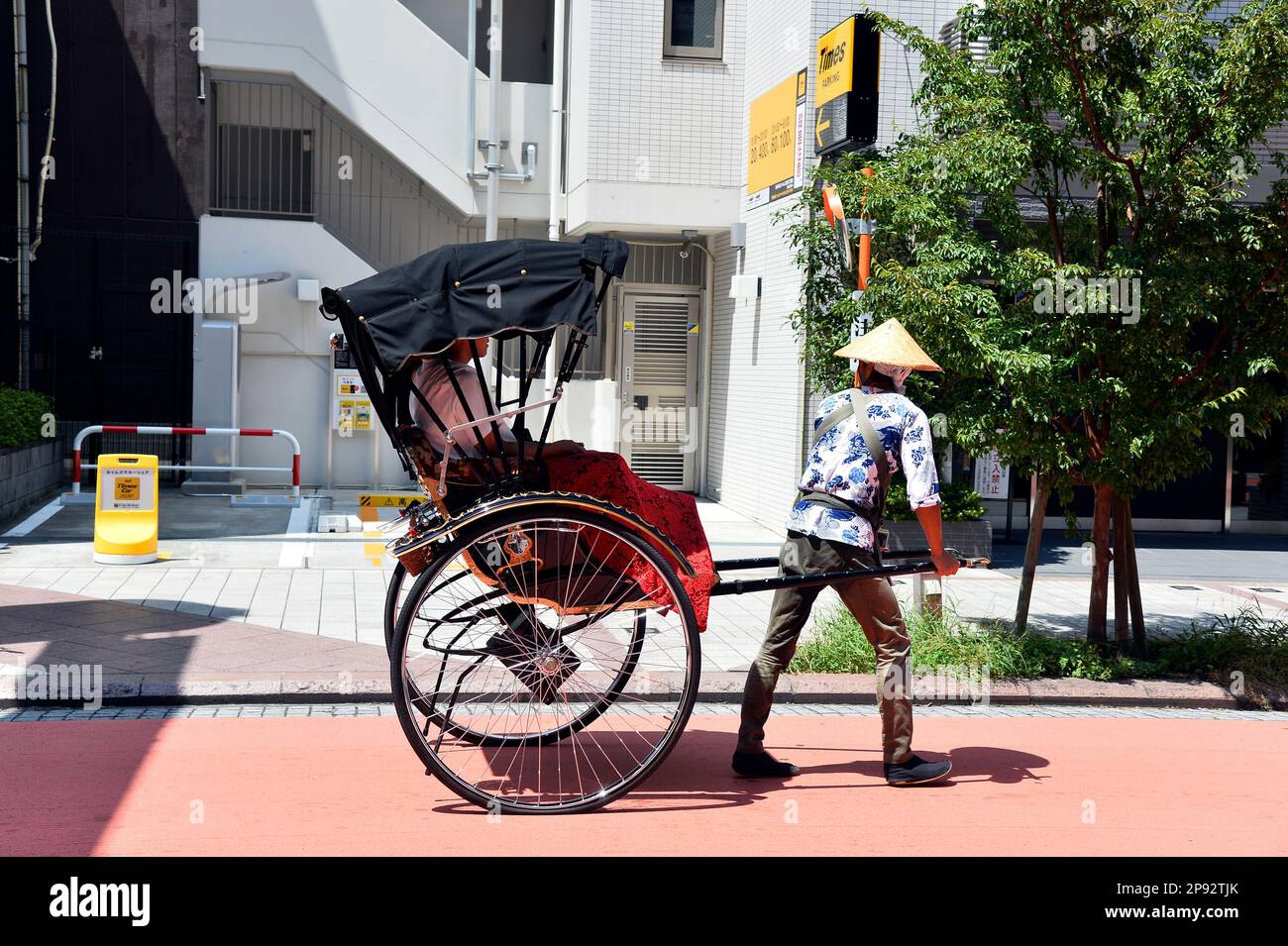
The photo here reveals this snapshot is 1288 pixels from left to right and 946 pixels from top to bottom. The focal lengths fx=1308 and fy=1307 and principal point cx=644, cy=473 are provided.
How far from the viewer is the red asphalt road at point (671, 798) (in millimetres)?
5336

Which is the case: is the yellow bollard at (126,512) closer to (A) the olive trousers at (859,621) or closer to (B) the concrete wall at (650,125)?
(B) the concrete wall at (650,125)

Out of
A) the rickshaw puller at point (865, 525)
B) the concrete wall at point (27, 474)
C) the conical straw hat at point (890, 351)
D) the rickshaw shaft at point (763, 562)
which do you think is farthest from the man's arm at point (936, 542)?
the concrete wall at point (27, 474)

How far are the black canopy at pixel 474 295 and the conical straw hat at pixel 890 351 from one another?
131 cm

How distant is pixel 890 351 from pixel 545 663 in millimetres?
2200

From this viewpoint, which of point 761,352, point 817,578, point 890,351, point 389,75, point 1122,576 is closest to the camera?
point 817,578

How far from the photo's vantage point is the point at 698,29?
17141 mm

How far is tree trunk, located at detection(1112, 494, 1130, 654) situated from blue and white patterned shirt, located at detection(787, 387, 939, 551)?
352 cm

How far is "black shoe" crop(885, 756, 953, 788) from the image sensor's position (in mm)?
6340

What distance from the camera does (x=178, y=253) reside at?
1881 cm

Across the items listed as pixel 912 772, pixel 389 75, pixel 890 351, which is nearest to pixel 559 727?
pixel 912 772

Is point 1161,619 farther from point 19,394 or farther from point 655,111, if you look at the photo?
point 19,394

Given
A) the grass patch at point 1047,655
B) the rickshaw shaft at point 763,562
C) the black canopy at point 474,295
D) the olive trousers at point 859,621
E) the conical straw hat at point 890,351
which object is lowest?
the grass patch at point 1047,655

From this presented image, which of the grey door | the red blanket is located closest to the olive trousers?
the red blanket

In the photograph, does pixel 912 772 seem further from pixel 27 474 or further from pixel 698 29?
pixel 698 29
